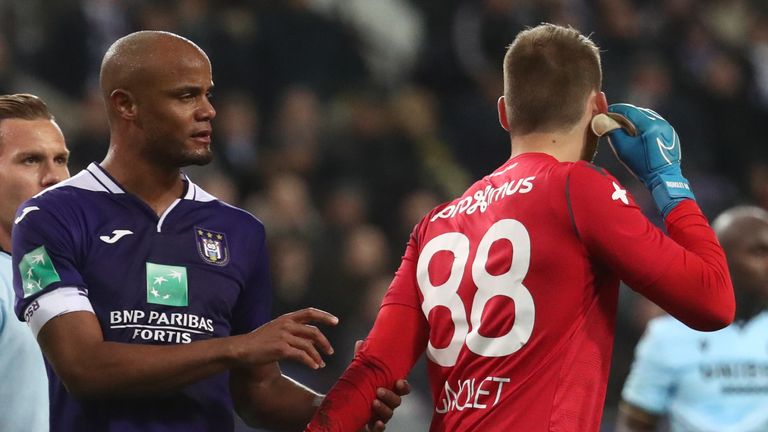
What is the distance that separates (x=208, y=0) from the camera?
11.4m

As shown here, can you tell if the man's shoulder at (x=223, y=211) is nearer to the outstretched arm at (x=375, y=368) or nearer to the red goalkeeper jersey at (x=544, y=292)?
the outstretched arm at (x=375, y=368)

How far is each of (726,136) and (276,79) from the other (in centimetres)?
451

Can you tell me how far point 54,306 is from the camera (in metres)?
3.81

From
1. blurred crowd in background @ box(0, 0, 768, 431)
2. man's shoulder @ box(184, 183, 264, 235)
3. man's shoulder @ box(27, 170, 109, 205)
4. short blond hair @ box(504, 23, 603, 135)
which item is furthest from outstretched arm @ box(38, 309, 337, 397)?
blurred crowd in background @ box(0, 0, 768, 431)

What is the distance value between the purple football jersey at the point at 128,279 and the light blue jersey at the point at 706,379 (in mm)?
3037

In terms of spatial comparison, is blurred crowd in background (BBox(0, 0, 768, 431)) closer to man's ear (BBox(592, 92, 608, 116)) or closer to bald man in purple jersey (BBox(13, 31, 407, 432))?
bald man in purple jersey (BBox(13, 31, 407, 432))

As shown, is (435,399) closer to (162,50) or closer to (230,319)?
(230,319)

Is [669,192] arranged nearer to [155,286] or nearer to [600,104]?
[600,104]

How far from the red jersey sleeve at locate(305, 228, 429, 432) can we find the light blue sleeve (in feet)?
9.19

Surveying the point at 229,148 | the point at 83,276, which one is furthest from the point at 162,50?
the point at 229,148

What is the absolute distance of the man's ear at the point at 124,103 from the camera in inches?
165

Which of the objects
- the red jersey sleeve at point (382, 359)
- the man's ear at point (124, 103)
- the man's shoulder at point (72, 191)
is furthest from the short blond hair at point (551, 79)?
the man's shoulder at point (72, 191)

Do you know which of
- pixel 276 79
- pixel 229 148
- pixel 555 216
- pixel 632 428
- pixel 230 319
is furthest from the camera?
pixel 276 79

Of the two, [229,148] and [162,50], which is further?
[229,148]
